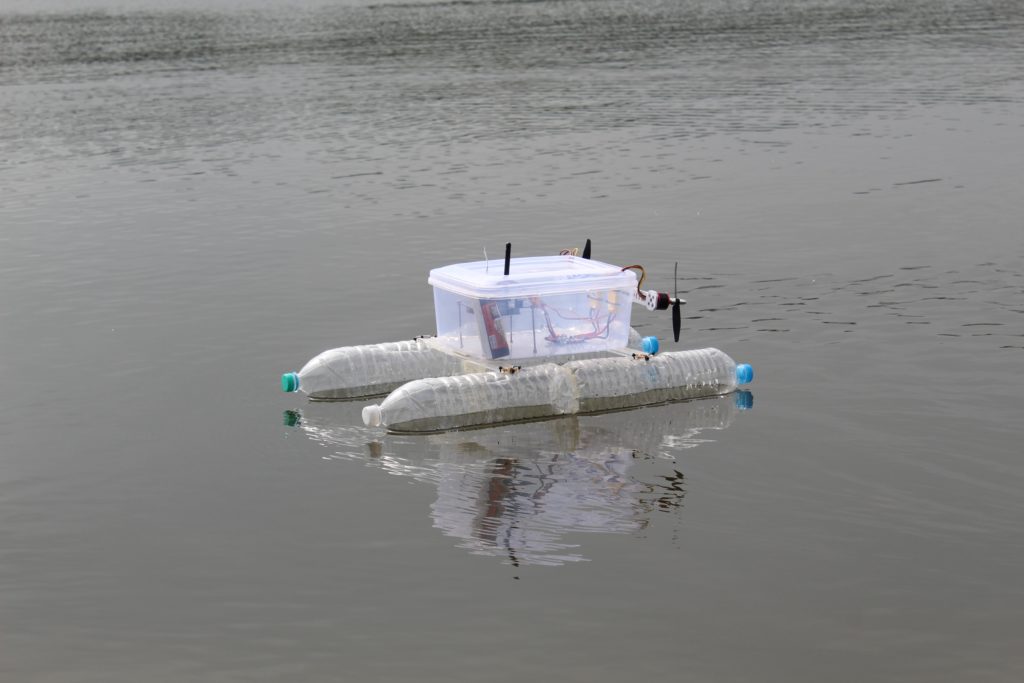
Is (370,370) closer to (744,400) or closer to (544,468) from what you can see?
(544,468)

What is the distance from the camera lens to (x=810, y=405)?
Result: 16344 mm

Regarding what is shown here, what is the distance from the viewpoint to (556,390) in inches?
631

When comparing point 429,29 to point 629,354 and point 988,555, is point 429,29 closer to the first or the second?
point 629,354

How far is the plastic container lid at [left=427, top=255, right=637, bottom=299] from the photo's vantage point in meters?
15.9

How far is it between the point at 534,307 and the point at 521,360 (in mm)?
655

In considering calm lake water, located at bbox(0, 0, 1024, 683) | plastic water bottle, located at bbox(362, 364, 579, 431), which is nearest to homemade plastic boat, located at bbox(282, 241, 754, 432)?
plastic water bottle, located at bbox(362, 364, 579, 431)

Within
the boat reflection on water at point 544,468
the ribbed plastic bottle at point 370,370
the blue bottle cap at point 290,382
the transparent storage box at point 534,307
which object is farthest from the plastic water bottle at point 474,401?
the blue bottle cap at point 290,382

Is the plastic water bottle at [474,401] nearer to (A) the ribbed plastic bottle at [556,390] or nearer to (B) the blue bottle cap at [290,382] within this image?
(A) the ribbed plastic bottle at [556,390]

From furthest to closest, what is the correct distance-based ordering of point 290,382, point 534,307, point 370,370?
1. point 370,370
2. point 290,382
3. point 534,307

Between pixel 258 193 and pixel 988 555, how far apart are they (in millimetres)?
23173

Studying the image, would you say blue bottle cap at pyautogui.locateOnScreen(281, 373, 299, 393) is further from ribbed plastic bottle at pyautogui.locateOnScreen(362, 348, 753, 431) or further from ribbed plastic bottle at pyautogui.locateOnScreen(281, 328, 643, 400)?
ribbed plastic bottle at pyautogui.locateOnScreen(362, 348, 753, 431)

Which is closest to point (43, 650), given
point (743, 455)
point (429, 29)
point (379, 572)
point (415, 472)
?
point (379, 572)

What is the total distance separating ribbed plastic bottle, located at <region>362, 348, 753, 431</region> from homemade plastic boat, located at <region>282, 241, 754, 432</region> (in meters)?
0.01

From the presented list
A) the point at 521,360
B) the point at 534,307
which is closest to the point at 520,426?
the point at 521,360
